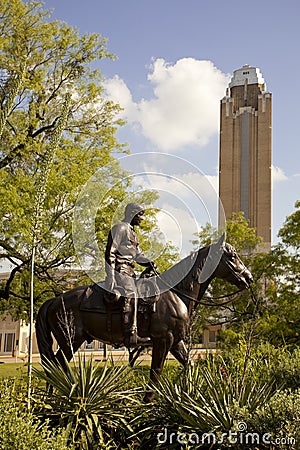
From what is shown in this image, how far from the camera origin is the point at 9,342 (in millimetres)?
42312

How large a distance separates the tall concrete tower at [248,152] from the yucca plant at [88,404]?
69375 millimetres

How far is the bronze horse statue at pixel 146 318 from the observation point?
28.8ft

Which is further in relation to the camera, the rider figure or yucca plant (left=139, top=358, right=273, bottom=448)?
the rider figure

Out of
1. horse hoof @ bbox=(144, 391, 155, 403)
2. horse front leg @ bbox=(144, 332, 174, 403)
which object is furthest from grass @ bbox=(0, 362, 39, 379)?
horse front leg @ bbox=(144, 332, 174, 403)

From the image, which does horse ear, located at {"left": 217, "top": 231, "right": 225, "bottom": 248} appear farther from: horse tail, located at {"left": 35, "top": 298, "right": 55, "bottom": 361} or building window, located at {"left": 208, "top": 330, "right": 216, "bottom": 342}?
building window, located at {"left": 208, "top": 330, "right": 216, "bottom": 342}

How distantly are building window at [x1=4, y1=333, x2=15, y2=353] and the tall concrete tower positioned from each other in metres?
40.9

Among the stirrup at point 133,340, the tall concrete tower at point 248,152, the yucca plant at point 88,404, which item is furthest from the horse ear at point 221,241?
the tall concrete tower at point 248,152

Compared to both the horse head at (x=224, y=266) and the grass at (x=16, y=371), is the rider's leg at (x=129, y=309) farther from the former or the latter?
the grass at (x=16, y=371)

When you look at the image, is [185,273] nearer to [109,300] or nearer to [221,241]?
[221,241]

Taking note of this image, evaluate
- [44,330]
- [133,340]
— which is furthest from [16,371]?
[133,340]

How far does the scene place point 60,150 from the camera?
1794 centimetres

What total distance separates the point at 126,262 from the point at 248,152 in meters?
72.2

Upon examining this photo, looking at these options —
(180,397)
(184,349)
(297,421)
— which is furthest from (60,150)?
(297,421)

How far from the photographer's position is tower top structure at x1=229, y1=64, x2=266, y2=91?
267 ft
